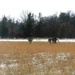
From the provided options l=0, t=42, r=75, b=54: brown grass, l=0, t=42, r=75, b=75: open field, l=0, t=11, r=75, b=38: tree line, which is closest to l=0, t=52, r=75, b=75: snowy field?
l=0, t=42, r=75, b=75: open field

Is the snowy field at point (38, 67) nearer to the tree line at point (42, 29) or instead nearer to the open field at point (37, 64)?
the open field at point (37, 64)

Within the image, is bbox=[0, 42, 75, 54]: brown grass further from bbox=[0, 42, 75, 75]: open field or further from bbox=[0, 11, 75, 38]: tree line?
bbox=[0, 11, 75, 38]: tree line

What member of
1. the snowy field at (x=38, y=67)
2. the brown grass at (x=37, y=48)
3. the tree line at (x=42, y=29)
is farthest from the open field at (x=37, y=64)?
the tree line at (x=42, y=29)

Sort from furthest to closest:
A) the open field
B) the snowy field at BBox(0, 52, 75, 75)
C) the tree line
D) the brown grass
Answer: the tree line → the brown grass → the open field → the snowy field at BBox(0, 52, 75, 75)

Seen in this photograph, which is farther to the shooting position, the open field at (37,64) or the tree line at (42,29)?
the tree line at (42,29)

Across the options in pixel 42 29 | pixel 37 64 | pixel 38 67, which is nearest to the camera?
pixel 38 67

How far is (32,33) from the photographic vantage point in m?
70.0

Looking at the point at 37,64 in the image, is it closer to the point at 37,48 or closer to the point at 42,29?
the point at 37,48

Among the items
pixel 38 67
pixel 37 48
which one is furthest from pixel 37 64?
pixel 37 48

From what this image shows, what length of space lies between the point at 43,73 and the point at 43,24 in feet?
203

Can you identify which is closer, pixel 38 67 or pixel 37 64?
pixel 38 67

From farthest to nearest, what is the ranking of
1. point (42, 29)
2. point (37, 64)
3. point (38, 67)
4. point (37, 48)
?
1. point (42, 29)
2. point (37, 48)
3. point (37, 64)
4. point (38, 67)

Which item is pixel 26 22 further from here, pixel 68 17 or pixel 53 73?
pixel 53 73

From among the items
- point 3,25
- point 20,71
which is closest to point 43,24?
point 3,25
